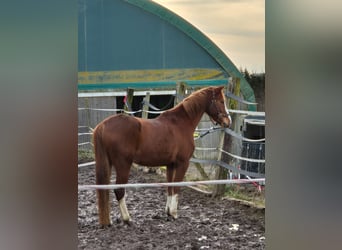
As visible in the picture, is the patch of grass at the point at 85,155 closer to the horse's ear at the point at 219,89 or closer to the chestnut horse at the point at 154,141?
the chestnut horse at the point at 154,141

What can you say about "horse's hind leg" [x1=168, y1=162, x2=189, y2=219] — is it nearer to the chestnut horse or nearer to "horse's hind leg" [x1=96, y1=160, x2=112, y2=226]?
the chestnut horse

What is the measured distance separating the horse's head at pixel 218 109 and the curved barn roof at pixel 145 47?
10 cm

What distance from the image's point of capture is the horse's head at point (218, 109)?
5.95ft

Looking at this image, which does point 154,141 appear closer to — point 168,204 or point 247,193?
point 168,204

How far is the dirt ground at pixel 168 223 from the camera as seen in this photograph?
173 centimetres

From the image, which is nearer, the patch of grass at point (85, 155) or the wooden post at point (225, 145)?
the patch of grass at point (85, 155)

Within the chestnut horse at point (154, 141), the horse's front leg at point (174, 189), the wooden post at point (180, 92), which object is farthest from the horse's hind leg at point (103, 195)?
the wooden post at point (180, 92)

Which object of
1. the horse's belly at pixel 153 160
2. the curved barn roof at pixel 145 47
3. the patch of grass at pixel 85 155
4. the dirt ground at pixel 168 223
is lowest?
the dirt ground at pixel 168 223

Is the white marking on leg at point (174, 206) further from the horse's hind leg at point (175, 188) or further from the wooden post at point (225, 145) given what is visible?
the wooden post at point (225, 145)

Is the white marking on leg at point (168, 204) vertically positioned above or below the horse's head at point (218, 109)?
below

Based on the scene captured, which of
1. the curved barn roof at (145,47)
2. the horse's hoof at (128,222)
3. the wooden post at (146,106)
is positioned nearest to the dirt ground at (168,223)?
the horse's hoof at (128,222)
